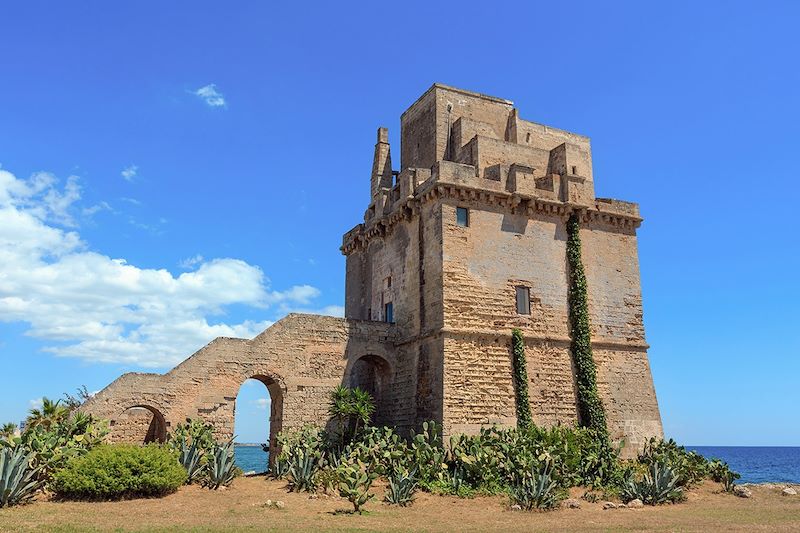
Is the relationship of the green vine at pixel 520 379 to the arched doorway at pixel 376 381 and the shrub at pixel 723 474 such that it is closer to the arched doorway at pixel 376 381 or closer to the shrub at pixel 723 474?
the arched doorway at pixel 376 381

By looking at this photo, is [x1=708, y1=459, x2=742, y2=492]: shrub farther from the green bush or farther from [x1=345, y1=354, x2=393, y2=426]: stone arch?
the green bush

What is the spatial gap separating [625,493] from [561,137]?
569 inches

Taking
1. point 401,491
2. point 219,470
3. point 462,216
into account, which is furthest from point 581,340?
point 219,470

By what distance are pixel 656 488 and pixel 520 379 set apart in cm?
552

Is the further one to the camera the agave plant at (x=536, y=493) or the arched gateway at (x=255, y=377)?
the arched gateway at (x=255, y=377)

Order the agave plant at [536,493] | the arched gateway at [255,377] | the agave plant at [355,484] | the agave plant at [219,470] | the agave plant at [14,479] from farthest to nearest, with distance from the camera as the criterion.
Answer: the arched gateway at [255,377] < the agave plant at [219,470] < the agave plant at [536,493] < the agave plant at [355,484] < the agave plant at [14,479]

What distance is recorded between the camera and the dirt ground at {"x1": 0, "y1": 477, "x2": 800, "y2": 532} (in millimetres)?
12961

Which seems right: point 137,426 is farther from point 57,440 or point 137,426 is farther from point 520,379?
point 520,379

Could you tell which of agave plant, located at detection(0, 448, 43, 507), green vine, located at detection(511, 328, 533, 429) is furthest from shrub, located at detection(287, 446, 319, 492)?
green vine, located at detection(511, 328, 533, 429)

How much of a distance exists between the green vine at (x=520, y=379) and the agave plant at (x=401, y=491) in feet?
18.9

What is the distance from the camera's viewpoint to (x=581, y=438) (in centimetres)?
2106

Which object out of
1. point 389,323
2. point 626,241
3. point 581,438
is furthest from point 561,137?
point 581,438

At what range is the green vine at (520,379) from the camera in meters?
21.7

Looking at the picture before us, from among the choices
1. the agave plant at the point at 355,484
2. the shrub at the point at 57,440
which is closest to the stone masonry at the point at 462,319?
the shrub at the point at 57,440
